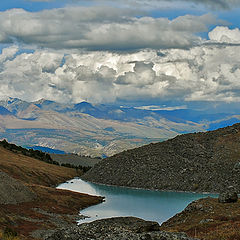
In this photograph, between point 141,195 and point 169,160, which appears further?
point 169,160

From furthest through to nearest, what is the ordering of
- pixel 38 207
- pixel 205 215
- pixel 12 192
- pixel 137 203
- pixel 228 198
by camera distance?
pixel 137 203
pixel 12 192
pixel 38 207
pixel 228 198
pixel 205 215

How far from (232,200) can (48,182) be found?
122571 mm

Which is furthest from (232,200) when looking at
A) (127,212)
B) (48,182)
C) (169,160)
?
(48,182)

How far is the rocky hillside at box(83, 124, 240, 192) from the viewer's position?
6107 inches

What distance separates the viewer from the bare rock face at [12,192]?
99219 millimetres

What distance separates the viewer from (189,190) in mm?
153250

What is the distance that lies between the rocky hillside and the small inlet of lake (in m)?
6.70

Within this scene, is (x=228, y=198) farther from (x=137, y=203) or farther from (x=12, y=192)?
(x=12, y=192)

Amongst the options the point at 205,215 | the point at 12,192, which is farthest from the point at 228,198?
the point at 12,192

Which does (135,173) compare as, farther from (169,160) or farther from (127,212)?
(127,212)

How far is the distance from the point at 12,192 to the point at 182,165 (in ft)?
297

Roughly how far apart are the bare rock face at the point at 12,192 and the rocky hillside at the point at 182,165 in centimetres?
6571

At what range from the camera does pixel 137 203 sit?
13362 centimetres

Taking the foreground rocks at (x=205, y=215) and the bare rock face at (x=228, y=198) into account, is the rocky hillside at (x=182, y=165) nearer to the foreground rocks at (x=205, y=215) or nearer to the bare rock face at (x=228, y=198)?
the bare rock face at (x=228, y=198)
